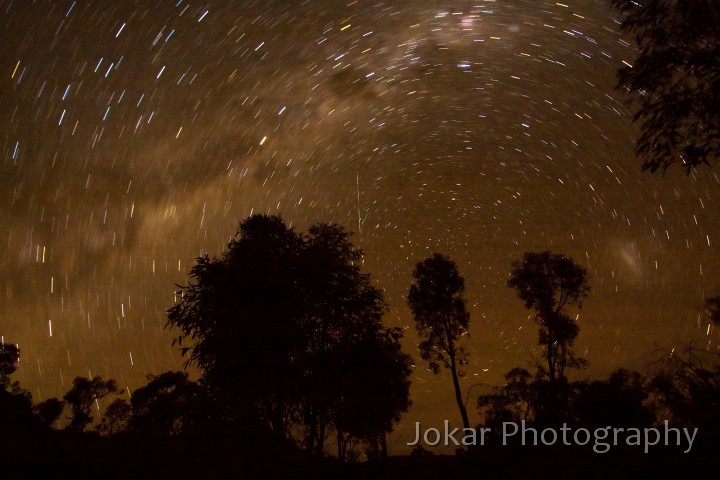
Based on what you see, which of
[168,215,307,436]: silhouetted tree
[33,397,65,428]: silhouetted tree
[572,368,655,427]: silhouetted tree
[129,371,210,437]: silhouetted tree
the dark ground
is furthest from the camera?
[33,397,65,428]: silhouetted tree

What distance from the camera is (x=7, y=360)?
149 feet

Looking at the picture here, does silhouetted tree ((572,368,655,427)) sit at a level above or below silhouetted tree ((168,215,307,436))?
below

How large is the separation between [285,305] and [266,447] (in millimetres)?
5020

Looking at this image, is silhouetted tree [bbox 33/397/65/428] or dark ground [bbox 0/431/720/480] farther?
silhouetted tree [bbox 33/397/65/428]

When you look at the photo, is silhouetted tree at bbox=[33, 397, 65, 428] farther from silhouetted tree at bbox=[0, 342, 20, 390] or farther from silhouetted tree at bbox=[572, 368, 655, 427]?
silhouetted tree at bbox=[572, 368, 655, 427]

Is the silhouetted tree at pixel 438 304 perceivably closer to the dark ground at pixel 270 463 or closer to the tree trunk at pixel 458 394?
the tree trunk at pixel 458 394

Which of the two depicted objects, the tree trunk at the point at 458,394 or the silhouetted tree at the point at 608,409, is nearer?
the silhouetted tree at the point at 608,409

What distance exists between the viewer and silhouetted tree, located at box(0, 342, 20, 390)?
148ft

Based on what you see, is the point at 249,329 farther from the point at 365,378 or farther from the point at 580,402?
the point at 580,402

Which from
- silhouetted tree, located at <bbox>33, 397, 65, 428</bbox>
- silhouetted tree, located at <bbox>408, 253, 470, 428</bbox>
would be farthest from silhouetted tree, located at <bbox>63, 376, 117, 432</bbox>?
silhouetted tree, located at <bbox>408, 253, 470, 428</bbox>

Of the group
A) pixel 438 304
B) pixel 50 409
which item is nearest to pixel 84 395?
pixel 50 409

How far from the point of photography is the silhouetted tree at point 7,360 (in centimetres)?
4503

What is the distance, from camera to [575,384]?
3356cm

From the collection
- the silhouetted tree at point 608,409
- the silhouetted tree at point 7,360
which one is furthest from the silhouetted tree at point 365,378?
the silhouetted tree at point 7,360
